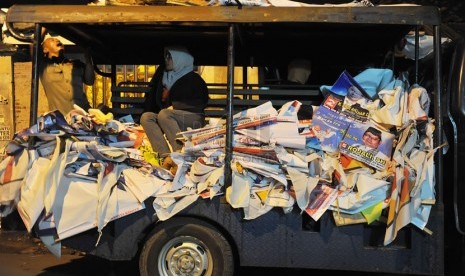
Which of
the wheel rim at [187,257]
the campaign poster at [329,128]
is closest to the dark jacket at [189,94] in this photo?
the campaign poster at [329,128]

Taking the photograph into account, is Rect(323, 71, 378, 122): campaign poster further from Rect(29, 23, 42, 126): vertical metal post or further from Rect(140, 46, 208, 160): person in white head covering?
Rect(29, 23, 42, 126): vertical metal post

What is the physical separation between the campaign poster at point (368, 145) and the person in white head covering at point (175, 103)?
4.86 feet

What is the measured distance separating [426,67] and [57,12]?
3555 millimetres

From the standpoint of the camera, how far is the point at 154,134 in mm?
5027

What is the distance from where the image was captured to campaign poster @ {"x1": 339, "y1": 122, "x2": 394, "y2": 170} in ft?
14.5

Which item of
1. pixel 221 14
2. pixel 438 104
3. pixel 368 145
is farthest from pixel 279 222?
pixel 221 14

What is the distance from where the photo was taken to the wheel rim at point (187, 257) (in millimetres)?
4504

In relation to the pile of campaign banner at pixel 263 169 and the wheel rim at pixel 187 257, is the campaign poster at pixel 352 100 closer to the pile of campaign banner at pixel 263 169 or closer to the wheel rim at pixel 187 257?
the pile of campaign banner at pixel 263 169

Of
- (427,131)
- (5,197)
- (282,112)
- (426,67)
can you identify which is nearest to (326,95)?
(282,112)

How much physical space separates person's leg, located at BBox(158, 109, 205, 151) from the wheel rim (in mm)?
932

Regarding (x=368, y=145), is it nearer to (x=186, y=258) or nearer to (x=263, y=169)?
(x=263, y=169)

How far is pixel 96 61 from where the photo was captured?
644 cm

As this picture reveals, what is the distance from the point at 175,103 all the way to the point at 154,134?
38 centimetres

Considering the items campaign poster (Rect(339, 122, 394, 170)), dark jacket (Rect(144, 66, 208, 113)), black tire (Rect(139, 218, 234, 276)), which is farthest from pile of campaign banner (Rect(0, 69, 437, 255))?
dark jacket (Rect(144, 66, 208, 113))
